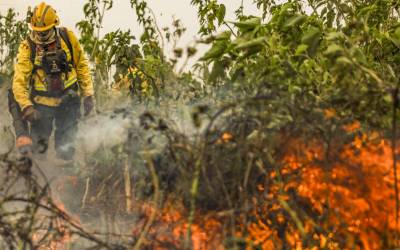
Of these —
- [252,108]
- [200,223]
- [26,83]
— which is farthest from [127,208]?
[26,83]

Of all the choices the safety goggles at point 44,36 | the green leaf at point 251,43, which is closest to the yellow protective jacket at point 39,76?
the safety goggles at point 44,36

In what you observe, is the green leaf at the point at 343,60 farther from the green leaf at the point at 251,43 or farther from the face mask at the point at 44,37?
the face mask at the point at 44,37

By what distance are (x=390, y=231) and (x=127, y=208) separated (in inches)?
68.0

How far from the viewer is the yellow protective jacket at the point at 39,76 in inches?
218

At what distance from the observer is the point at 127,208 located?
394 cm

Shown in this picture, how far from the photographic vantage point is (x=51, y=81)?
5.70 meters

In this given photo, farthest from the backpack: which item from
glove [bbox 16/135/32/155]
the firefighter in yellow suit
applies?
glove [bbox 16/135/32/155]

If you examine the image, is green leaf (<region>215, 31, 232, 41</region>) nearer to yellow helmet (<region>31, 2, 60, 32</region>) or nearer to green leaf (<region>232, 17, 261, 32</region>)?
green leaf (<region>232, 17, 261, 32</region>)

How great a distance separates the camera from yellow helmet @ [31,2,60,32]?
5555 millimetres

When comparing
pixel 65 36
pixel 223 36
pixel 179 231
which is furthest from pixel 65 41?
pixel 179 231

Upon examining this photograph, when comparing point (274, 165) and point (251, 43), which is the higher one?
point (251, 43)

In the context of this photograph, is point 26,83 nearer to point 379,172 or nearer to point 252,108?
point 252,108

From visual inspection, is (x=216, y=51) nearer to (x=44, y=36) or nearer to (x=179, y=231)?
(x=179, y=231)

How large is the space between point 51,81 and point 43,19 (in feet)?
1.79
